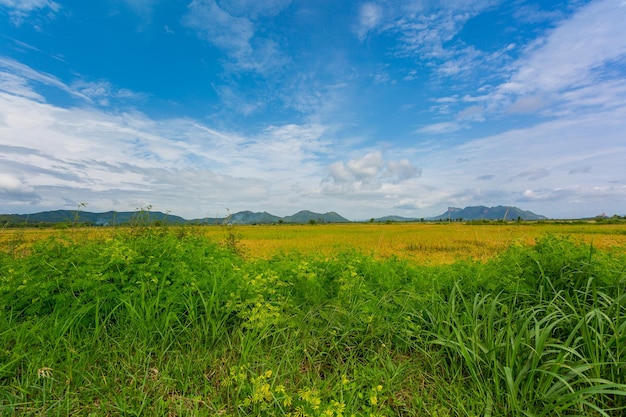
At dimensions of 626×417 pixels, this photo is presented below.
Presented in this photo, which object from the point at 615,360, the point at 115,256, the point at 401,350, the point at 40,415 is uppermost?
the point at 115,256

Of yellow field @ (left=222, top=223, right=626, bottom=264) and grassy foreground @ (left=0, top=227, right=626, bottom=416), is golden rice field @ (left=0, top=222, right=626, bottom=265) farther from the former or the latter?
grassy foreground @ (left=0, top=227, right=626, bottom=416)

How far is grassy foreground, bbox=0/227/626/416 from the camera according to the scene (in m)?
2.68

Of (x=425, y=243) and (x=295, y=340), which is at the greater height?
(x=425, y=243)

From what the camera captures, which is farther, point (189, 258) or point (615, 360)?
point (189, 258)

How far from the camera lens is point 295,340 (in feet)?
11.3

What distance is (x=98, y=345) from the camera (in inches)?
134

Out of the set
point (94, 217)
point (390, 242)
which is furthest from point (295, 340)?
point (390, 242)

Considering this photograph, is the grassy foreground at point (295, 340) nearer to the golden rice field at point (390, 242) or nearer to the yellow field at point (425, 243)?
the golden rice field at point (390, 242)

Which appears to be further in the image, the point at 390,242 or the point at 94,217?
the point at 390,242

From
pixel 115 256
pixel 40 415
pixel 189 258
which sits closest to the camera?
pixel 40 415

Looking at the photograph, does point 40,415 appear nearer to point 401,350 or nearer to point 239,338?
point 239,338

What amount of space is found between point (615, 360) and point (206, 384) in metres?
3.86

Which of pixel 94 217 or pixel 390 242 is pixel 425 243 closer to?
pixel 390 242

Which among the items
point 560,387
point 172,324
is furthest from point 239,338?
point 560,387
